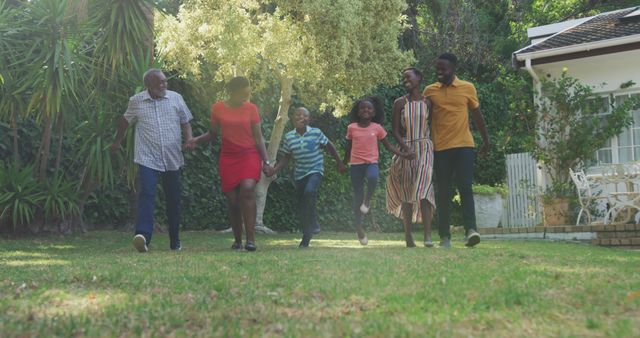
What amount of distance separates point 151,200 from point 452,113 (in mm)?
3299

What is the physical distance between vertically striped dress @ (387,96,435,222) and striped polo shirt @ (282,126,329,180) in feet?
3.14

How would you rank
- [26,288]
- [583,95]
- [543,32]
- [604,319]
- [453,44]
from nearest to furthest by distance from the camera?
1. [604,319]
2. [26,288]
3. [583,95]
4. [543,32]
5. [453,44]

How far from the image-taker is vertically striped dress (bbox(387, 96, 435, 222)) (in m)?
8.48

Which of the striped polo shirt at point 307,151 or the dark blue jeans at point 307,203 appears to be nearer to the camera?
the dark blue jeans at point 307,203

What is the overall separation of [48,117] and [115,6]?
1730 millimetres

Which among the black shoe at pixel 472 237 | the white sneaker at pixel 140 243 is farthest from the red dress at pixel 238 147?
the black shoe at pixel 472 237

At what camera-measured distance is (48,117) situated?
1036 cm

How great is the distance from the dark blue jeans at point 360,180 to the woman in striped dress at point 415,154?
2.72 feet

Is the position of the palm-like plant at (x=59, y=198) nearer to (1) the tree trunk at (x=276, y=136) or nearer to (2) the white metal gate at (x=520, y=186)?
(1) the tree trunk at (x=276, y=136)

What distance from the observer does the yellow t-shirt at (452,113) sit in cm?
826

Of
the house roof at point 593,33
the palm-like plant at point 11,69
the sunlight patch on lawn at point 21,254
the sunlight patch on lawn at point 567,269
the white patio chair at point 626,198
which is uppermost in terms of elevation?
the house roof at point 593,33

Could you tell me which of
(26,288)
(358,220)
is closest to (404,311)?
(26,288)

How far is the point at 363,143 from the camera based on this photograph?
377 inches

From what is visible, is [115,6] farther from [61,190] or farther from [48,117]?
[61,190]
